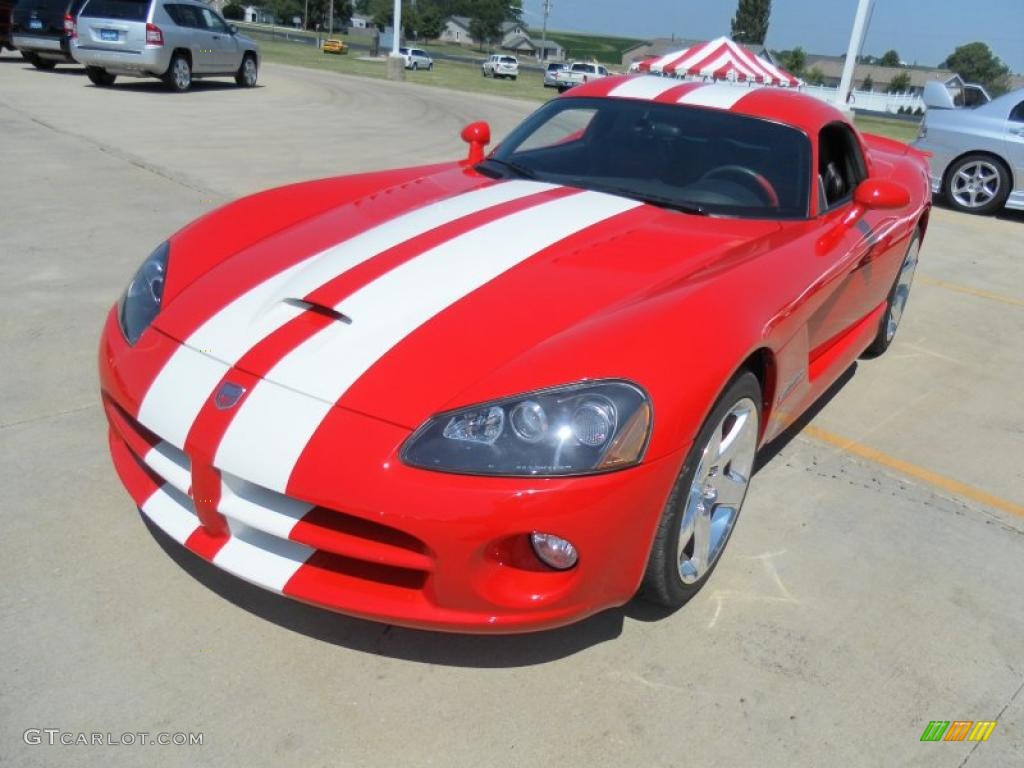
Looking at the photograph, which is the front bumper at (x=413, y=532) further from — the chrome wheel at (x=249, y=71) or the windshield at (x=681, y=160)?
the chrome wheel at (x=249, y=71)

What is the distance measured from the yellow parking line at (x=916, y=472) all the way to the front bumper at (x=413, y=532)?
1.79 meters

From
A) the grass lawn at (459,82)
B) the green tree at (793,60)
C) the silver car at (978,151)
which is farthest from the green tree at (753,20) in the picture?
the silver car at (978,151)

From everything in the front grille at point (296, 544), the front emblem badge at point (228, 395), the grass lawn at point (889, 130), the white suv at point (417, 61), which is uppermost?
the front emblem badge at point (228, 395)

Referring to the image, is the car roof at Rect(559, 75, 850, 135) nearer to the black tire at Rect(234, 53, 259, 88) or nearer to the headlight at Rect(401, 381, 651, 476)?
the headlight at Rect(401, 381, 651, 476)

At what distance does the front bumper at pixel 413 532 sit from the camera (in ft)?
6.17

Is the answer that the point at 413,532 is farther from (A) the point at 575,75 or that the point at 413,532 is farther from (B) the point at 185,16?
(A) the point at 575,75

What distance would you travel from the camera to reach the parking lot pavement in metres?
1.99

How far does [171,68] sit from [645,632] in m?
14.3

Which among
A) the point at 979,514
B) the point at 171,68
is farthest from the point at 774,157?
the point at 171,68

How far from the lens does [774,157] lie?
3318 mm

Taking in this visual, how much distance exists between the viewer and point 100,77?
46.3ft

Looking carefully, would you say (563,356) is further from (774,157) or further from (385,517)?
(774,157)

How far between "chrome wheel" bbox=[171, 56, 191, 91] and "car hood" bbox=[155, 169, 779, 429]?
12815 mm

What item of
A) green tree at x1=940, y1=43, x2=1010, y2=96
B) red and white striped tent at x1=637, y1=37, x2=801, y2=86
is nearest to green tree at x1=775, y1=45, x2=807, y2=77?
green tree at x1=940, y1=43, x2=1010, y2=96
